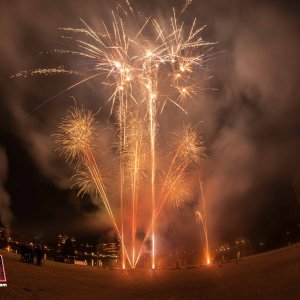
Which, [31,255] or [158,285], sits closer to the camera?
[158,285]

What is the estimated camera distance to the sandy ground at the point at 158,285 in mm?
14623

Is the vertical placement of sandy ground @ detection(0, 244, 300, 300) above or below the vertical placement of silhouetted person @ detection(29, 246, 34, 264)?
below

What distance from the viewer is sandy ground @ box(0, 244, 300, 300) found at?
14.6 m

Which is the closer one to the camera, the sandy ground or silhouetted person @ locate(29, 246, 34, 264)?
the sandy ground

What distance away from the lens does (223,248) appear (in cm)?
17238

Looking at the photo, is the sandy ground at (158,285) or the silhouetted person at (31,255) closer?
the sandy ground at (158,285)

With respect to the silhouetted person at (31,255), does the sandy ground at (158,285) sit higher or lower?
lower

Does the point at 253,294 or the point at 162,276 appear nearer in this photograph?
the point at 253,294

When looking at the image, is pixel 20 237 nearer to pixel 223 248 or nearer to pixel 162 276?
pixel 162 276

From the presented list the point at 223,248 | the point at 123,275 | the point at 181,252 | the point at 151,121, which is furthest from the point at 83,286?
the point at 223,248

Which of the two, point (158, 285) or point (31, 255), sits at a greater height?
point (31, 255)

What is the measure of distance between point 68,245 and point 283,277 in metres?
20.6

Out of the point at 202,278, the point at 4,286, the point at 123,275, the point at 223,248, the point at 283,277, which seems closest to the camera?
the point at 4,286

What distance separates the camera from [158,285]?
1908cm
